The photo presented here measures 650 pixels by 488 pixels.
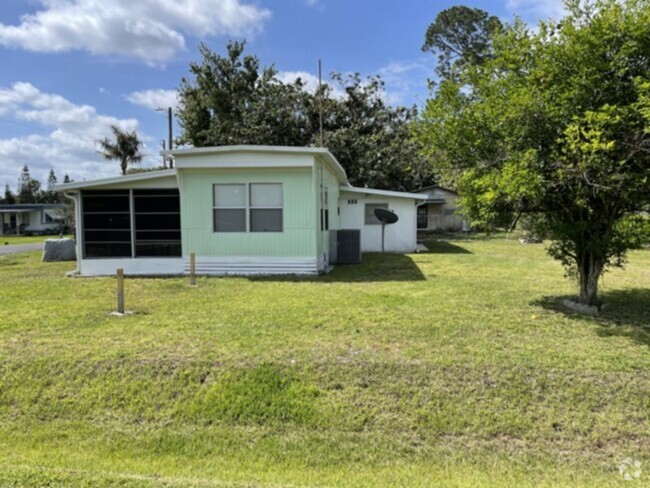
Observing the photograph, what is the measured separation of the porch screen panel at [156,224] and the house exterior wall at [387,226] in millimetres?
6576

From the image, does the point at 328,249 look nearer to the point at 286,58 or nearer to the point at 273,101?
the point at 273,101

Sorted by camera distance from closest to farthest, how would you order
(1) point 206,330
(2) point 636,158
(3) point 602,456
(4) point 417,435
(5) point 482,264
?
(3) point 602,456 < (4) point 417,435 < (2) point 636,158 < (1) point 206,330 < (5) point 482,264

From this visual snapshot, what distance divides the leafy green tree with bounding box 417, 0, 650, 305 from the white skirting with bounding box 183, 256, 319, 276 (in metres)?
4.58

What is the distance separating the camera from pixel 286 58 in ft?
84.9

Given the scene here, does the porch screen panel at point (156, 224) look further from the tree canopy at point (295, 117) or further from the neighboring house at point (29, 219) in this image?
the neighboring house at point (29, 219)

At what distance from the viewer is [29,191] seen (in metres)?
59.3

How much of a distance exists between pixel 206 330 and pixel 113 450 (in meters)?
2.17

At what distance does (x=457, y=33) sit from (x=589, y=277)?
3536 centimetres

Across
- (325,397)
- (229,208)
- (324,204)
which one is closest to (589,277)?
(325,397)

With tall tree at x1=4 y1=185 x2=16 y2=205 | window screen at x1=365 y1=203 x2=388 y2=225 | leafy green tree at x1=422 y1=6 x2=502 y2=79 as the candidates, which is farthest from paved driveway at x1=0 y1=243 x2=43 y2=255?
tall tree at x1=4 y1=185 x2=16 y2=205

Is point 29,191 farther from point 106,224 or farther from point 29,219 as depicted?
point 106,224

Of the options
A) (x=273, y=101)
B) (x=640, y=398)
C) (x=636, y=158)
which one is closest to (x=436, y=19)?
(x=273, y=101)

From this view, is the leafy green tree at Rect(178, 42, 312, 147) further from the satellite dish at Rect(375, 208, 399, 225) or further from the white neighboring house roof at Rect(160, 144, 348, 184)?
the white neighboring house roof at Rect(160, 144, 348, 184)

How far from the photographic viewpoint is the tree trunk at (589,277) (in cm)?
641
